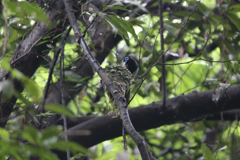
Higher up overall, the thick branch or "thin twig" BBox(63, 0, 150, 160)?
"thin twig" BBox(63, 0, 150, 160)

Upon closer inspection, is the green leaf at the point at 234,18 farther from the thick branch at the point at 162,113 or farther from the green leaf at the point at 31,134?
the green leaf at the point at 31,134

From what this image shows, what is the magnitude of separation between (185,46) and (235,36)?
23.3 inches

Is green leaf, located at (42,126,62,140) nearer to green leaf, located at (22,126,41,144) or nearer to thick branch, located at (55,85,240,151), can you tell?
green leaf, located at (22,126,41,144)

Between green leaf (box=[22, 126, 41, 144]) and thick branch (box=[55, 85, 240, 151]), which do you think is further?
thick branch (box=[55, 85, 240, 151])

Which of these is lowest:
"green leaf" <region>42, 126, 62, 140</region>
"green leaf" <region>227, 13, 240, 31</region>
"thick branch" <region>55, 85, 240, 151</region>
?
"thick branch" <region>55, 85, 240, 151</region>

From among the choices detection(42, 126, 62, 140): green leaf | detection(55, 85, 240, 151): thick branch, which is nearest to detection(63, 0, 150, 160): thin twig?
detection(42, 126, 62, 140): green leaf

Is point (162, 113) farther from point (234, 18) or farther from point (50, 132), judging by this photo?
point (50, 132)

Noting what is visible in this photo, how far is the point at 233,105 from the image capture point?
90.2 inches

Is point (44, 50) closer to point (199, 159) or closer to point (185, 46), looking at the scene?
point (185, 46)

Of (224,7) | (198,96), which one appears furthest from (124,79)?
(224,7)

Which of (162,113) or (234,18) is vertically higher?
(234,18)

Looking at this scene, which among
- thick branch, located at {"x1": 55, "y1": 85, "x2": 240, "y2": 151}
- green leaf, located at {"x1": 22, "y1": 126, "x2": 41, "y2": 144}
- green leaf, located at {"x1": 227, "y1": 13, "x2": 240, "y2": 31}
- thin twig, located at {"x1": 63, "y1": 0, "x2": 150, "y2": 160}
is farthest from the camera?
green leaf, located at {"x1": 227, "y1": 13, "x2": 240, "y2": 31}

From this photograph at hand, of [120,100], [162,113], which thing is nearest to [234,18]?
[162,113]

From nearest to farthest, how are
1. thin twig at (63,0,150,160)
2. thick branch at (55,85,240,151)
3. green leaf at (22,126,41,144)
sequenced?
1. green leaf at (22,126,41,144)
2. thin twig at (63,0,150,160)
3. thick branch at (55,85,240,151)
